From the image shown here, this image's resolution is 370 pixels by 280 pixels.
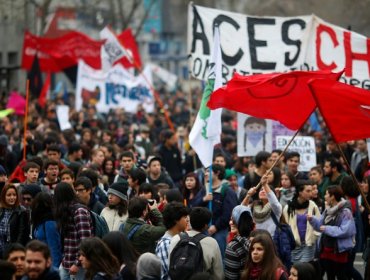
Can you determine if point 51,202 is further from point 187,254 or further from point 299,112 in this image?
point 299,112

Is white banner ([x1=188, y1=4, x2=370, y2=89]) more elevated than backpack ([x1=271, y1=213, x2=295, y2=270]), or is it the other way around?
white banner ([x1=188, y1=4, x2=370, y2=89])

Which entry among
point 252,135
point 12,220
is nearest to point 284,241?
point 12,220

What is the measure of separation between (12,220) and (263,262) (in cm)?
265

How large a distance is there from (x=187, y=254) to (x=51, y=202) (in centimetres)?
153

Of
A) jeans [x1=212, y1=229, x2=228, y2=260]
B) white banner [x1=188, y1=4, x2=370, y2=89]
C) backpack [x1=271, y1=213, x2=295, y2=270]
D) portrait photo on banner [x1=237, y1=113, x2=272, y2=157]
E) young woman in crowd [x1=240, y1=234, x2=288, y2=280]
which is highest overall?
white banner [x1=188, y1=4, x2=370, y2=89]

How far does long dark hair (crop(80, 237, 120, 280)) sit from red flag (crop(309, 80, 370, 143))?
9.46ft

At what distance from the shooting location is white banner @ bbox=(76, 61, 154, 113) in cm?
2734

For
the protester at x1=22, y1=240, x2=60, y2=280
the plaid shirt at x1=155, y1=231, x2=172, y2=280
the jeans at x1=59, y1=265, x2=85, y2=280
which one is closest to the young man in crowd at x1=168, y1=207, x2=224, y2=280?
the plaid shirt at x1=155, y1=231, x2=172, y2=280

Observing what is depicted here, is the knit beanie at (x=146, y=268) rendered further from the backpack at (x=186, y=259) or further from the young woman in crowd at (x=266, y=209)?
the young woman in crowd at (x=266, y=209)

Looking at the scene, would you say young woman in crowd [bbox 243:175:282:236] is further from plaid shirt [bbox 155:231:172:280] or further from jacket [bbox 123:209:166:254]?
plaid shirt [bbox 155:231:172:280]

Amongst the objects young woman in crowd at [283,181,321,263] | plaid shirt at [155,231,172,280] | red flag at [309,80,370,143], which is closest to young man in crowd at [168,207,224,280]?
plaid shirt at [155,231,172,280]

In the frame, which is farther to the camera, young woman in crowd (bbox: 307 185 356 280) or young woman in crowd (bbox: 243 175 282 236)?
young woman in crowd (bbox: 307 185 356 280)

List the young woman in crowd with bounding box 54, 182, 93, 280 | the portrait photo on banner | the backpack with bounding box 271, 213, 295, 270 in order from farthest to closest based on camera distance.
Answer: the portrait photo on banner < the backpack with bounding box 271, 213, 295, 270 < the young woman in crowd with bounding box 54, 182, 93, 280

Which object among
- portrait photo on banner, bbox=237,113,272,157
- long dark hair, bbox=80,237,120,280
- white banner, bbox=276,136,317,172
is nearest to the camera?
long dark hair, bbox=80,237,120,280
